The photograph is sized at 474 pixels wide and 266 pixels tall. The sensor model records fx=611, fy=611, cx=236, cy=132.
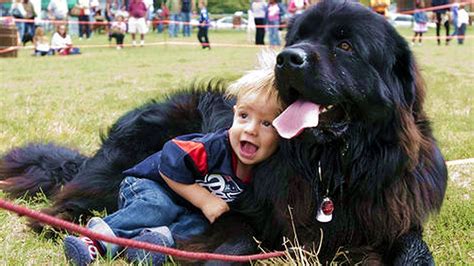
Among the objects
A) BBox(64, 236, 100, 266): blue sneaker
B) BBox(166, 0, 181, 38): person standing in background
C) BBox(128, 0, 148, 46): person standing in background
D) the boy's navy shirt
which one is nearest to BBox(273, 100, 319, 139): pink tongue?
the boy's navy shirt

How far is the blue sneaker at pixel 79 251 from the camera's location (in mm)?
2295

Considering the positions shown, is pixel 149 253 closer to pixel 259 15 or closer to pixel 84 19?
pixel 259 15

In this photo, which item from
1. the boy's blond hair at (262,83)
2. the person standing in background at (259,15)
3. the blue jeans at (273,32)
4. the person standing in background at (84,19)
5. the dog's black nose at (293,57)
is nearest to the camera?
the dog's black nose at (293,57)

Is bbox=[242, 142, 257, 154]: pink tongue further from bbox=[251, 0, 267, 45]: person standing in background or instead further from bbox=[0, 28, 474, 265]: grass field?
bbox=[251, 0, 267, 45]: person standing in background

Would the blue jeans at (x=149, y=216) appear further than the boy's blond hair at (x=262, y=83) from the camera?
Yes

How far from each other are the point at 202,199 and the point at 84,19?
25.1 m

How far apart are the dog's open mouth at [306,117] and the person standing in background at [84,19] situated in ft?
75.0

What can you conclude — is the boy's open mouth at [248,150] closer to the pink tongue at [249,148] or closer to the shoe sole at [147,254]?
the pink tongue at [249,148]

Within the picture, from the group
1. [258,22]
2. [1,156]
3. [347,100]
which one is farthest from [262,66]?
[258,22]

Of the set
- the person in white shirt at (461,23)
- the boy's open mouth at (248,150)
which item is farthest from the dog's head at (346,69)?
the person in white shirt at (461,23)

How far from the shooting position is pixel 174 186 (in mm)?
2707

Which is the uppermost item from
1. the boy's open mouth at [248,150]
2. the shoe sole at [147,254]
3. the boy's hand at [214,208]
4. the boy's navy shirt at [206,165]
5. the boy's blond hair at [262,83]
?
the boy's blond hair at [262,83]

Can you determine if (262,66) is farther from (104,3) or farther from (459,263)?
(104,3)

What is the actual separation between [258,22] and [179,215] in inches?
736
